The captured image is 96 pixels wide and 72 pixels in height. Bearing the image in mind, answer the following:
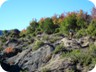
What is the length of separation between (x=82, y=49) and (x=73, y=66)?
957mm

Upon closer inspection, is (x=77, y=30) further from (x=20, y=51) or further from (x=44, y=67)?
(x=44, y=67)

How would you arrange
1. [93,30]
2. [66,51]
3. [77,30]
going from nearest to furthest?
[66,51] < [93,30] < [77,30]

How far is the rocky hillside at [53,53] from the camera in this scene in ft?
31.9

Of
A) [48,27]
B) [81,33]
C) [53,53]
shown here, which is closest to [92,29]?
[81,33]

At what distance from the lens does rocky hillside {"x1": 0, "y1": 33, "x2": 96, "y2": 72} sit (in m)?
9.71

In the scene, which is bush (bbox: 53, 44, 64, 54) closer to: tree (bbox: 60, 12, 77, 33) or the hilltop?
the hilltop

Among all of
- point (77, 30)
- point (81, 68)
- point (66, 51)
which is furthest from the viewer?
point (77, 30)

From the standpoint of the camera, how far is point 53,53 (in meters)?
10.4

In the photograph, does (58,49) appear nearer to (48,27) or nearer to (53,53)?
(53,53)

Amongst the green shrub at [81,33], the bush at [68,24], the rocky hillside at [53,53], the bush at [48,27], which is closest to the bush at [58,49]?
the rocky hillside at [53,53]

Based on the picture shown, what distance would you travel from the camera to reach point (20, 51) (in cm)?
1162

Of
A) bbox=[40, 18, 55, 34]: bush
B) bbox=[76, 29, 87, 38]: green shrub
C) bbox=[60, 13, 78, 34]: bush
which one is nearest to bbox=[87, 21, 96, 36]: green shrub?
bbox=[76, 29, 87, 38]: green shrub

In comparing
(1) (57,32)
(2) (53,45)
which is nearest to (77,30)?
(1) (57,32)

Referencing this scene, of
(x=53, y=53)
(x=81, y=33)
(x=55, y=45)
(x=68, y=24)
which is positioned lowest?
(x=53, y=53)
